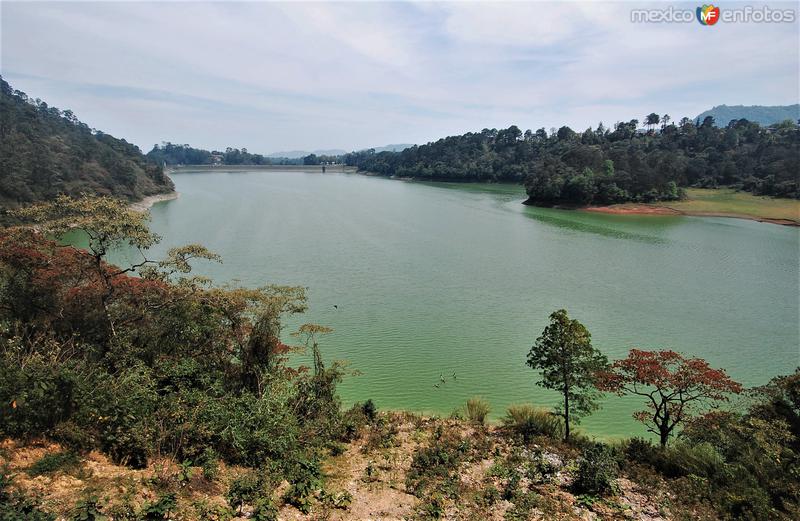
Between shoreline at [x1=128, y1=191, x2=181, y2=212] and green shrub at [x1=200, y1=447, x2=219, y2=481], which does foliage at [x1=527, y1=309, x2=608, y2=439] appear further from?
shoreline at [x1=128, y1=191, x2=181, y2=212]

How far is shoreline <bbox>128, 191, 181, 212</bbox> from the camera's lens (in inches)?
2108

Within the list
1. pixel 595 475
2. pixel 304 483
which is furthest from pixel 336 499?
pixel 595 475

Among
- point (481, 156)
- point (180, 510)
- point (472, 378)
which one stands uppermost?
point (481, 156)

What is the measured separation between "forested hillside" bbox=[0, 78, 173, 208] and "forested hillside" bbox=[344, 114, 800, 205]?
52.9m

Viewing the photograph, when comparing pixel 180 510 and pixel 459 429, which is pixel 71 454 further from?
pixel 459 429

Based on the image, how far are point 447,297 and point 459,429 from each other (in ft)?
36.0

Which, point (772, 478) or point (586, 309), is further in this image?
point (586, 309)

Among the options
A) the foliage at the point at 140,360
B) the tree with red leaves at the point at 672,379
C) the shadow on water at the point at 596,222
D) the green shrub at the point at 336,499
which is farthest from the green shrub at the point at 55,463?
the shadow on water at the point at 596,222

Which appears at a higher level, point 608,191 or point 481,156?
point 481,156

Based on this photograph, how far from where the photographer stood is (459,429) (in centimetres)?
1057

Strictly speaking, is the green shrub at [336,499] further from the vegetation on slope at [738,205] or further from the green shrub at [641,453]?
the vegetation on slope at [738,205]

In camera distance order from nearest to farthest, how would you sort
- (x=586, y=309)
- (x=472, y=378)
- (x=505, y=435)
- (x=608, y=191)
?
1. (x=505, y=435)
2. (x=472, y=378)
3. (x=586, y=309)
4. (x=608, y=191)

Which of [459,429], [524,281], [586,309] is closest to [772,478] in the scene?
[459,429]

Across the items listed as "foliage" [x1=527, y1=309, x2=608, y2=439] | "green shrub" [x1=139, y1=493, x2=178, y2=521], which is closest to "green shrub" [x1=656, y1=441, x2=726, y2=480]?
"foliage" [x1=527, y1=309, x2=608, y2=439]
